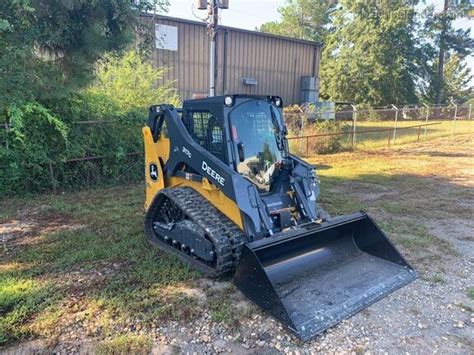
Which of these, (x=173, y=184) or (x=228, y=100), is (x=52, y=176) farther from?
(x=228, y=100)

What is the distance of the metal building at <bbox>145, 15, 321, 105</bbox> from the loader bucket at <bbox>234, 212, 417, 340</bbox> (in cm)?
1108

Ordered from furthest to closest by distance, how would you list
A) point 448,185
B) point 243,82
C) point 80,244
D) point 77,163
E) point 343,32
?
point 343,32 → point 243,82 → point 448,185 → point 77,163 → point 80,244

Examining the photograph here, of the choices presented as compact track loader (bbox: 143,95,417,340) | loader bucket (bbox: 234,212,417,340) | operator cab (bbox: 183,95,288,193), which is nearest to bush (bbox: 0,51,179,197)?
compact track loader (bbox: 143,95,417,340)

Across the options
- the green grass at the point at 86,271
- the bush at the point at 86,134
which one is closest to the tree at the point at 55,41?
the bush at the point at 86,134

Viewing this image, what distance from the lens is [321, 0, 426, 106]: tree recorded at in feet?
94.2

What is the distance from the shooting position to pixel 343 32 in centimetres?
3128

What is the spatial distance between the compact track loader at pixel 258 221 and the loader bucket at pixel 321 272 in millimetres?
11

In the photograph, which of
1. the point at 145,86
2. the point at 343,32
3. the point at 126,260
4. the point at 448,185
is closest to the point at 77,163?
the point at 145,86

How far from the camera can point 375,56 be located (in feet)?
96.1

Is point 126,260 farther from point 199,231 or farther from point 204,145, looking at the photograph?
point 204,145

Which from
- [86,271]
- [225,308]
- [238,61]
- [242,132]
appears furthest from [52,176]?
[238,61]

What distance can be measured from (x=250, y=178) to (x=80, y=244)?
239 centimetres

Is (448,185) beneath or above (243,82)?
beneath

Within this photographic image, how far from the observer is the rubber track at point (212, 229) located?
3.68 m
